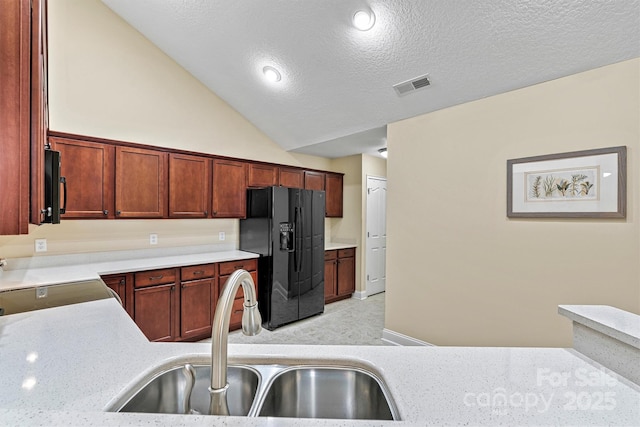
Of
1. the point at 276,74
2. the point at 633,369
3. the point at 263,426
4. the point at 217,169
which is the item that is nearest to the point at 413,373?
the point at 263,426

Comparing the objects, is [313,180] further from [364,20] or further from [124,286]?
[124,286]

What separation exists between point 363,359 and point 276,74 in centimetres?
303

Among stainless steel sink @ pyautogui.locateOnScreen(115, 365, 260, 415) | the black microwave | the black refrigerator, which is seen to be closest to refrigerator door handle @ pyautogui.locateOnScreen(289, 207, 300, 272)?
the black refrigerator

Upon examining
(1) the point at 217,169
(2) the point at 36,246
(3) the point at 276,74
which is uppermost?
(3) the point at 276,74

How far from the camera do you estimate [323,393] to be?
1.01 meters

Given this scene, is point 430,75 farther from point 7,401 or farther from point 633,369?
point 7,401

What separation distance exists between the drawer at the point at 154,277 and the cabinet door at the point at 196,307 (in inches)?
6.4

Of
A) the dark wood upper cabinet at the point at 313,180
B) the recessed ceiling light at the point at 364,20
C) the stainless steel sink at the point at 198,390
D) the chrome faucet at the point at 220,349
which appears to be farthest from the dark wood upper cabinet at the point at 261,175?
the chrome faucet at the point at 220,349

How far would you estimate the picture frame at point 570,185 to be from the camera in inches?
77.7

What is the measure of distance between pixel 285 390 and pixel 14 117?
43.5 inches

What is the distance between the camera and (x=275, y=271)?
3641 mm

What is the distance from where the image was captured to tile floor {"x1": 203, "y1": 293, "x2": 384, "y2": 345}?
11.0 ft

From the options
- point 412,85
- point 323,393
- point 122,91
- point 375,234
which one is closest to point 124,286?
point 122,91

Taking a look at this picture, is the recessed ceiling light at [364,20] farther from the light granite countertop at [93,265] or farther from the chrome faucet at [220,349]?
the light granite countertop at [93,265]
